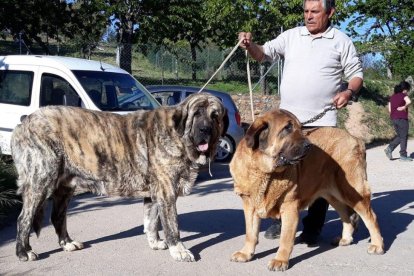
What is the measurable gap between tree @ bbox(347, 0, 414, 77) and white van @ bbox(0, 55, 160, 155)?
64.3ft

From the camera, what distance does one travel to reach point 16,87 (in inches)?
→ 362

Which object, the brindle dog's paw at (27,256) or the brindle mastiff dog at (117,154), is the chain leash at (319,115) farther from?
the brindle dog's paw at (27,256)

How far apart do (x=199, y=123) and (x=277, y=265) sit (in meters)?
1.45

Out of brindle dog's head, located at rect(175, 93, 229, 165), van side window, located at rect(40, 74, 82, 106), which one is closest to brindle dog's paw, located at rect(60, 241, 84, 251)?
brindle dog's head, located at rect(175, 93, 229, 165)

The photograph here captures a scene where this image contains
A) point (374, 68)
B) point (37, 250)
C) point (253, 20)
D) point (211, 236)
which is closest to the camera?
point (37, 250)

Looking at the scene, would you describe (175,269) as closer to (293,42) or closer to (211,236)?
(211,236)

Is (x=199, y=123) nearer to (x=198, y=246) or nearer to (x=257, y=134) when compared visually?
(x=257, y=134)

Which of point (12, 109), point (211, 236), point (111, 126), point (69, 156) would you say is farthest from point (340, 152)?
point (12, 109)

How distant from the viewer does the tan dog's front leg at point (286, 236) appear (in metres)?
4.93

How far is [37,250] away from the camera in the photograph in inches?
221

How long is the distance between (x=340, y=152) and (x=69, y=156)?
2.59m

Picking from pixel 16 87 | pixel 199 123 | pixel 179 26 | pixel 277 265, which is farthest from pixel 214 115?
pixel 179 26

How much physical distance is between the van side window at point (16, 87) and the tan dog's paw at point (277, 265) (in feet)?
18.0

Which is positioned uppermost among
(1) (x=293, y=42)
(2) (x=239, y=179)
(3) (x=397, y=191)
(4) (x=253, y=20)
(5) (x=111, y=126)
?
(4) (x=253, y=20)
